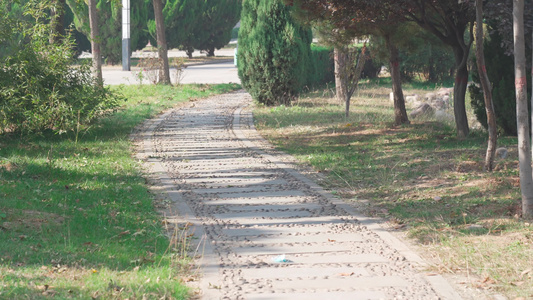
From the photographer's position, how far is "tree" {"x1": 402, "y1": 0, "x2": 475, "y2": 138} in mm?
10047

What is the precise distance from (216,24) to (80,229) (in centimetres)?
3782

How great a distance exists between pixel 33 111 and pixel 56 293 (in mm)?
6993

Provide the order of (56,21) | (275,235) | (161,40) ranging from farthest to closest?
(161,40) → (56,21) → (275,235)

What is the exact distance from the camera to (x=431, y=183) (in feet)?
26.1

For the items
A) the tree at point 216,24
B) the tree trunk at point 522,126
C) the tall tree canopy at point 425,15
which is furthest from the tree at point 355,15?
the tree at point 216,24

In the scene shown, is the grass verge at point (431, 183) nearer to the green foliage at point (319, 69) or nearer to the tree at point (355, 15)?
the tree at point (355, 15)

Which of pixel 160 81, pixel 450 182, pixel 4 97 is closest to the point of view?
pixel 450 182

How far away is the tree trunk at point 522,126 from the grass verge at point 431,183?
0.24 m

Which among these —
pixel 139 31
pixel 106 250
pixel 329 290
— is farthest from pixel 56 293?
pixel 139 31

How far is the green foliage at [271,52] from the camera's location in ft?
53.5

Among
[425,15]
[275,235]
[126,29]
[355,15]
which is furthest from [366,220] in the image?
[126,29]

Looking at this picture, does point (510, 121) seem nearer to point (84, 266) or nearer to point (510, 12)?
point (510, 12)

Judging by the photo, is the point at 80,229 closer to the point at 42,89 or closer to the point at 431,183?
the point at 431,183

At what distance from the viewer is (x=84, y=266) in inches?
191
